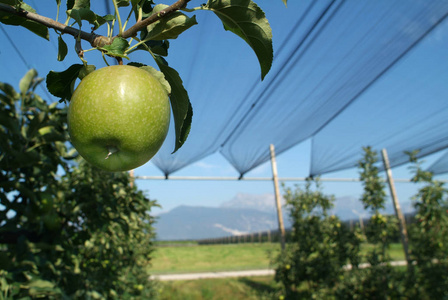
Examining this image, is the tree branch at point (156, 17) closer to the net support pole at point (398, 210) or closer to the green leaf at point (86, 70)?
the green leaf at point (86, 70)

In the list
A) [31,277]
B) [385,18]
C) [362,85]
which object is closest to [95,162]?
[31,277]

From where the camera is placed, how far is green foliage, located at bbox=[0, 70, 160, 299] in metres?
1.37

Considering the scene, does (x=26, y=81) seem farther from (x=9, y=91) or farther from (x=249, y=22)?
(x=249, y=22)

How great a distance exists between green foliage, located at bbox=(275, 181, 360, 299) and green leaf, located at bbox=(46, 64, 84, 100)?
14.8 feet

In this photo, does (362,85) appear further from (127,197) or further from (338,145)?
(127,197)

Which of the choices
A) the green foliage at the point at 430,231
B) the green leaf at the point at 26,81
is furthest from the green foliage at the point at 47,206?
the green foliage at the point at 430,231

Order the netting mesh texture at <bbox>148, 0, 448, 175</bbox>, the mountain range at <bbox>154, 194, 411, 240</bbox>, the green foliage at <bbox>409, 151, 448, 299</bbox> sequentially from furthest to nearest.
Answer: the mountain range at <bbox>154, 194, 411, 240</bbox> → the green foliage at <bbox>409, 151, 448, 299</bbox> → the netting mesh texture at <bbox>148, 0, 448, 175</bbox>

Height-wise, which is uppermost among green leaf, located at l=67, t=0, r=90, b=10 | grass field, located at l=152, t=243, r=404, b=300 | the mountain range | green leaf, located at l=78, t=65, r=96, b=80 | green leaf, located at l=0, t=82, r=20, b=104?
the mountain range

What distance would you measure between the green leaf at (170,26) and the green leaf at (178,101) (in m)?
0.04

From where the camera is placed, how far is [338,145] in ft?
15.1

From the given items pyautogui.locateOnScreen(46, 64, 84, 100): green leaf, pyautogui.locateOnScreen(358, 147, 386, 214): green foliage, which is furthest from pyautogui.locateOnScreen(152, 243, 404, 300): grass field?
pyautogui.locateOnScreen(46, 64, 84, 100): green leaf

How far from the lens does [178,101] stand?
56 centimetres

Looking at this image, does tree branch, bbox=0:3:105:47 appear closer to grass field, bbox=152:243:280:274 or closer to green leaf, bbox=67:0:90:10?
green leaf, bbox=67:0:90:10

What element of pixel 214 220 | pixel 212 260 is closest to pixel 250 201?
pixel 214 220
